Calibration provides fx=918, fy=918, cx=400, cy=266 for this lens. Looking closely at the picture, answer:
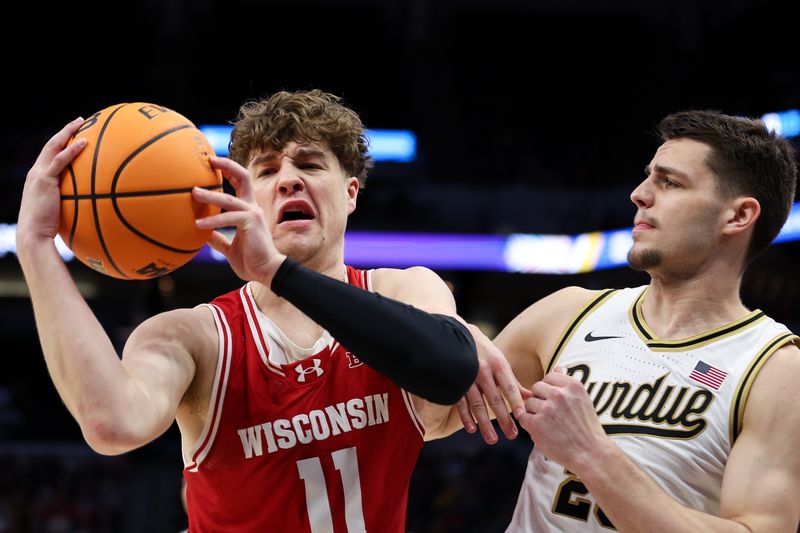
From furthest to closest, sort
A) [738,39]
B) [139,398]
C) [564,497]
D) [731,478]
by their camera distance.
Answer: [738,39], [564,497], [731,478], [139,398]

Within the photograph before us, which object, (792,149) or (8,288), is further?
(8,288)

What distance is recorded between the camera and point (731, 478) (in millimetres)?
2650

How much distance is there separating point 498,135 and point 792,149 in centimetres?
1355

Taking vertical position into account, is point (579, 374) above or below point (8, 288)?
above

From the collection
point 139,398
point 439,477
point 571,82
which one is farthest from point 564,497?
point 571,82

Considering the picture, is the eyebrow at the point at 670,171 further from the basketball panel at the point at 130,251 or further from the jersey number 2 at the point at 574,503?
the basketball panel at the point at 130,251

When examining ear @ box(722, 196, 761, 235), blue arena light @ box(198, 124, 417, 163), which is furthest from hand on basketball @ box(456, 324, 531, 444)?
blue arena light @ box(198, 124, 417, 163)

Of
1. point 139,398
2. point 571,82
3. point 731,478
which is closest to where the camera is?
point 139,398

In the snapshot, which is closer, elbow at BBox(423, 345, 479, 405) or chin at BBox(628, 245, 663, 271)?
elbow at BBox(423, 345, 479, 405)

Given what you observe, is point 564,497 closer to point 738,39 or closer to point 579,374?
point 579,374

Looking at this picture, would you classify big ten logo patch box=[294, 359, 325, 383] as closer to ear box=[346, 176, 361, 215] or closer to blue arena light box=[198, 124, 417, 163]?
ear box=[346, 176, 361, 215]

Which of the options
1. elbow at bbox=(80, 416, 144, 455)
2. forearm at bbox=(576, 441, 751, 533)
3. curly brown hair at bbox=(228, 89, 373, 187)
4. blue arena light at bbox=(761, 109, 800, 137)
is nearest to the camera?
elbow at bbox=(80, 416, 144, 455)

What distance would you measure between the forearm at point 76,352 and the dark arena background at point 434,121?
374 inches

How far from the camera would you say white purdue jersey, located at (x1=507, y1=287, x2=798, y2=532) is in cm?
278
